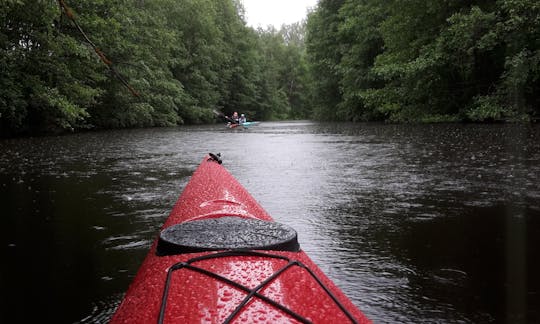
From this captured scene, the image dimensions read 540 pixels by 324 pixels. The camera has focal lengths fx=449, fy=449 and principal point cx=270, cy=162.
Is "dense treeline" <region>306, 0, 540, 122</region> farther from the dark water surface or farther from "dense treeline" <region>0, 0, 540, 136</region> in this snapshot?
the dark water surface

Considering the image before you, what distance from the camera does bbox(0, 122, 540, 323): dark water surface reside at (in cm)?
255

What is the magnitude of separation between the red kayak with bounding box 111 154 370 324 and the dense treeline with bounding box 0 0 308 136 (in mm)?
716

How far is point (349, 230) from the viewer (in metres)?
3.93

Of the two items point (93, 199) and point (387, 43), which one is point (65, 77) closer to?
point (93, 199)

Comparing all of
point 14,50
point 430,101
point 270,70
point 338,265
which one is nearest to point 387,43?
point 430,101

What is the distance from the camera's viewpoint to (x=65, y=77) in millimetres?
16250

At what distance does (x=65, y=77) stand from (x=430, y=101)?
1588 cm

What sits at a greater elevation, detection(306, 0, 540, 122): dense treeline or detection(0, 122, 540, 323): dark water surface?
detection(306, 0, 540, 122): dense treeline

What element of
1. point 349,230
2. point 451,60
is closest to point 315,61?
point 451,60

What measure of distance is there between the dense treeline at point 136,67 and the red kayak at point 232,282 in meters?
0.72

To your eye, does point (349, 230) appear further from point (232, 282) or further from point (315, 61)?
point (315, 61)

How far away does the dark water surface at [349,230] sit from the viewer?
101 inches

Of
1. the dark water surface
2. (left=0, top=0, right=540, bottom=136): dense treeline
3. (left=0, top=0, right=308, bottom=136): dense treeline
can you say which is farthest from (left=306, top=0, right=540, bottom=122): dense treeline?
(left=0, top=0, right=308, bottom=136): dense treeline

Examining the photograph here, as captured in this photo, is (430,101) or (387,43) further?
(387,43)
